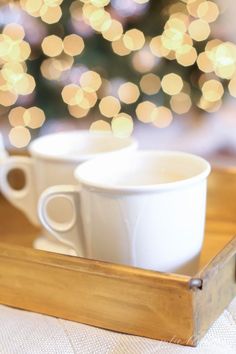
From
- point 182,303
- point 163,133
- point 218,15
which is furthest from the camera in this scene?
point 163,133

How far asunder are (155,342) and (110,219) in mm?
110

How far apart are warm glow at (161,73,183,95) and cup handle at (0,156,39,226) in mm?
879

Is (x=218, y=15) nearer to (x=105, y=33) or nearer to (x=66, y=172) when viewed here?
(x=105, y=33)

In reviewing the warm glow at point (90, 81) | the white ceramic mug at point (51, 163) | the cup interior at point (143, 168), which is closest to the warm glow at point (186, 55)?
the warm glow at point (90, 81)

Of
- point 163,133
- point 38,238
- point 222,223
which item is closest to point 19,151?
point 38,238

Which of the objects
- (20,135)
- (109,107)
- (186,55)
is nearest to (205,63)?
(186,55)

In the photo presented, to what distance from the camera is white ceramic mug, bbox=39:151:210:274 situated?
47 centimetres

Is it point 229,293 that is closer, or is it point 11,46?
point 229,293

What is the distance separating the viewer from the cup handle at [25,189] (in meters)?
0.65

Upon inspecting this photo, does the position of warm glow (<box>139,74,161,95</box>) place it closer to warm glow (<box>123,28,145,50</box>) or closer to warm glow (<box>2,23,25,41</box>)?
warm glow (<box>123,28,145,50</box>)

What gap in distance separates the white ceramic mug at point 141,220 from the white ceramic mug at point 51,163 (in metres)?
0.06

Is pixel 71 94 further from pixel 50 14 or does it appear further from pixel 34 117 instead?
pixel 50 14

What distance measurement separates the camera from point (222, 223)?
63 cm

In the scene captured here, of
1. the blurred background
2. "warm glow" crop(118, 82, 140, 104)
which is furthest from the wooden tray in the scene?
"warm glow" crop(118, 82, 140, 104)
